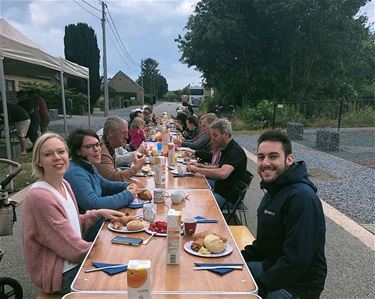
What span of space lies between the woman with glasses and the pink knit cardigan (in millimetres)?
585

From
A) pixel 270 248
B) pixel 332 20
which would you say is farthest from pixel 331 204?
pixel 332 20

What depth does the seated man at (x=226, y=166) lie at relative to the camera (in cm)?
404

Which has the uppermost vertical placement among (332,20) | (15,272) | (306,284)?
(332,20)

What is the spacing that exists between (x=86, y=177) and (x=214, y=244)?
48.2 inches

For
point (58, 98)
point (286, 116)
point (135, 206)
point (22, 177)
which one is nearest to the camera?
point (135, 206)

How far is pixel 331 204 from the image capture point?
589 cm

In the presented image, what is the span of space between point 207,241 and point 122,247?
0.52m

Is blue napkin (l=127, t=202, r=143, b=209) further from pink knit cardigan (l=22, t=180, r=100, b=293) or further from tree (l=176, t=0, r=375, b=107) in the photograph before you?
tree (l=176, t=0, r=375, b=107)

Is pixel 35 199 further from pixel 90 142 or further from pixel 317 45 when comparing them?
pixel 317 45

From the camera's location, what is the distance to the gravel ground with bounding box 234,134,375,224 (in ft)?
18.3

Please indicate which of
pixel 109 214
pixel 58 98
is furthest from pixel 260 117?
pixel 58 98

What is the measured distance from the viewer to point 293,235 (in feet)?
6.46

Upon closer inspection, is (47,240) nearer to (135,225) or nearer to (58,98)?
(135,225)

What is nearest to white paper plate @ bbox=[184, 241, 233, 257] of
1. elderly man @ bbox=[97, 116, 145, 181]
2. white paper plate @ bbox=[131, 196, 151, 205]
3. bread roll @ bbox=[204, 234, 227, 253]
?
bread roll @ bbox=[204, 234, 227, 253]
